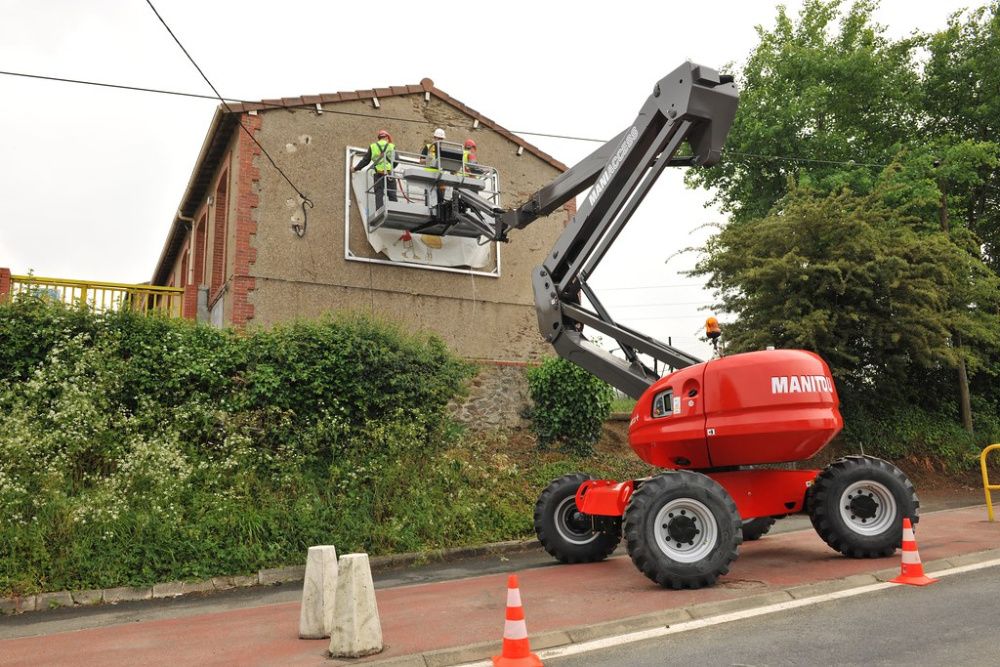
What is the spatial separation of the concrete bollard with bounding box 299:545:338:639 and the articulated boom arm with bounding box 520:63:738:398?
12.6 feet

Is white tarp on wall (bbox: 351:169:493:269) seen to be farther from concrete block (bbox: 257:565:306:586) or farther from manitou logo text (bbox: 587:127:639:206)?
Answer: concrete block (bbox: 257:565:306:586)

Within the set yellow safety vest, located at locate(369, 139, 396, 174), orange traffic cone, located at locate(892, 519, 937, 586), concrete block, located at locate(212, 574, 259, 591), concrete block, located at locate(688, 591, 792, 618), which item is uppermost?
yellow safety vest, located at locate(369, 139, 396, 174)

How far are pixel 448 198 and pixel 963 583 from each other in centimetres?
1066

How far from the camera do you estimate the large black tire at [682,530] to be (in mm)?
6078

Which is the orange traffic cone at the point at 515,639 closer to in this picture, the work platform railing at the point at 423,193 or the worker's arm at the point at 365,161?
the work platform railing at the point at 423,193

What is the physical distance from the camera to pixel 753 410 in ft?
21.3

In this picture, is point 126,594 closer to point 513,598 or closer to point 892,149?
point 513,598

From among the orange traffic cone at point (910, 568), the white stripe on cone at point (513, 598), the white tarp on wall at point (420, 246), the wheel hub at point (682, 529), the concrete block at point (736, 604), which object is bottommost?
the concrete block at point (736, 604)

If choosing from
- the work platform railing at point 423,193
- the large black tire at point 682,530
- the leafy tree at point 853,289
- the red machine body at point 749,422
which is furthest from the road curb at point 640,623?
the work platform railing at point 423,193

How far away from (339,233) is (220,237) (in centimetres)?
342

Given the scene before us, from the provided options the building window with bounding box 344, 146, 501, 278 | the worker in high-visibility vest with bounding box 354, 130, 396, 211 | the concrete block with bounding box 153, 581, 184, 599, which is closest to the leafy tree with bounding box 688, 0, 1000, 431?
the building window with bounding box 344, 146, 501, 278

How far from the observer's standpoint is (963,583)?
603 centimetres

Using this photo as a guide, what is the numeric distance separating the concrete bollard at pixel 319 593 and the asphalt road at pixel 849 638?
185cm

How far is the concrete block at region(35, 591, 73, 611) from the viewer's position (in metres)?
7.54
